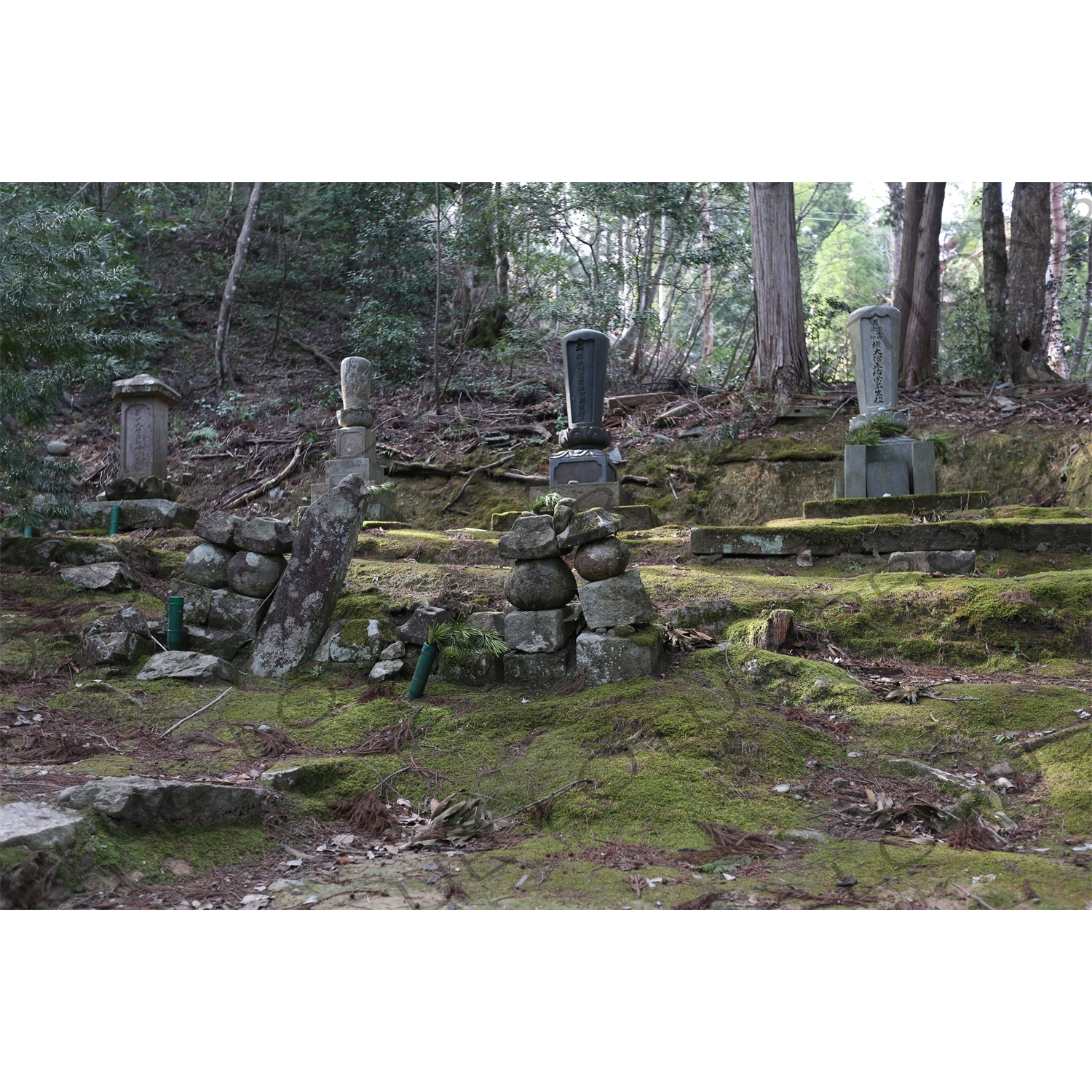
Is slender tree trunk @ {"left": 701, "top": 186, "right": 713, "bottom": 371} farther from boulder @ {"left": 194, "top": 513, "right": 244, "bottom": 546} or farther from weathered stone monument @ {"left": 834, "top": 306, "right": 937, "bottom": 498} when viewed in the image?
boulder @ {"left": 194, "top": 513, "right": 244, "bottom": 546}

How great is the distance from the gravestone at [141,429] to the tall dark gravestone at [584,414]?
5333mm

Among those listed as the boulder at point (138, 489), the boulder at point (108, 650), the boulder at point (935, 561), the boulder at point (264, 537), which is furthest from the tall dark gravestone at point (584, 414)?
the boulder at point (108, 650)

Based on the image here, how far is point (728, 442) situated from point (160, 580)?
7881 millimetres

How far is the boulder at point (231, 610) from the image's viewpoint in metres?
5.46

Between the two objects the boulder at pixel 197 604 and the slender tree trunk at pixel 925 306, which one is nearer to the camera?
the boulder at pixel 197 604

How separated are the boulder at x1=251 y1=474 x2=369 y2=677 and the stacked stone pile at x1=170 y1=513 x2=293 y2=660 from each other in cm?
18

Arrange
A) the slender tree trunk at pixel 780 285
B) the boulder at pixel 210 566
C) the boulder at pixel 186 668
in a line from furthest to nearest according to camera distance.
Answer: the slender tree trunk at pixel 780 285, the boulder at pixel 210 566, the boulder at pixel 186 668

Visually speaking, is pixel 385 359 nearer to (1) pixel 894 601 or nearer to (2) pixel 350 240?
(2) pixel 350 240

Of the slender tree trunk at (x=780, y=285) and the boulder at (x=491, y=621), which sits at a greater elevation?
the slender tree trunk at (x=780, y=285)

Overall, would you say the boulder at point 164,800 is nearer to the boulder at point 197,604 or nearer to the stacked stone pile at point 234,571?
the stacked stone pile at point 234,571

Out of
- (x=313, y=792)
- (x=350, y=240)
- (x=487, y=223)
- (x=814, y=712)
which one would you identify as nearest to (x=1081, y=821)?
(x=814, y=712)

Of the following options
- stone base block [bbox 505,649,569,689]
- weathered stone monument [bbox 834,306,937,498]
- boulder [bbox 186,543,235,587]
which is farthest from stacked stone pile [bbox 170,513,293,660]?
weathered stone monument [bbox 834,306,937,498]

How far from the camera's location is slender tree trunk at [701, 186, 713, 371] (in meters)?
16.8

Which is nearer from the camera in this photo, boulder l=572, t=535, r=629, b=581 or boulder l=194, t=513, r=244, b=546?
boulder l=572, t=535, r=629, b=581
